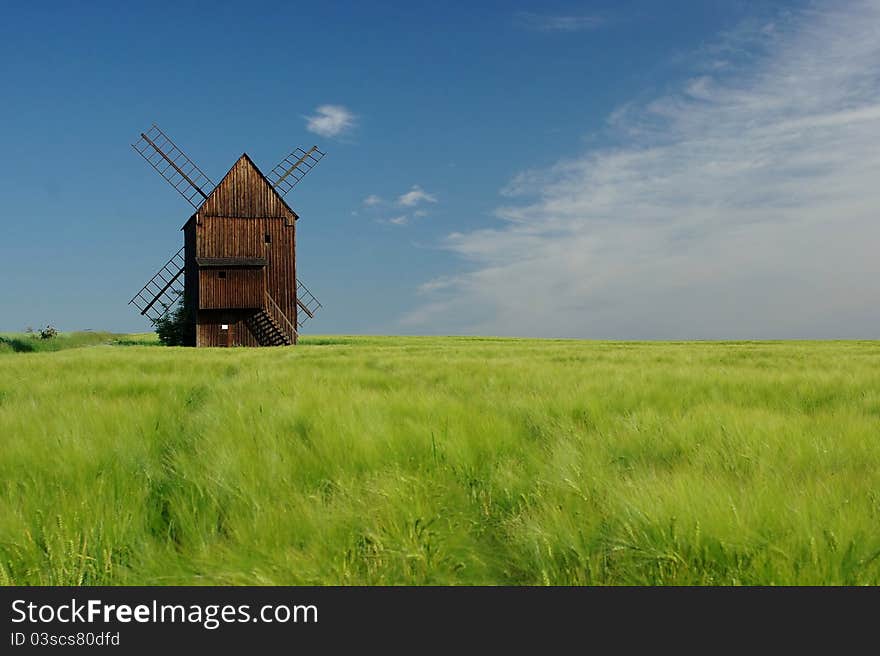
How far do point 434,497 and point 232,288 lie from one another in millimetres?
33140

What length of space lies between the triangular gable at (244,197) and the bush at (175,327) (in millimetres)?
7335

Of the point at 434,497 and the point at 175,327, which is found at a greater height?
the point at 175,327

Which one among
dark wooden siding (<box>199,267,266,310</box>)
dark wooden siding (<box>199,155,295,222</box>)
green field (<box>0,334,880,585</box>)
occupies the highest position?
dark wooden siding (<box>199,155,295,222</box>)

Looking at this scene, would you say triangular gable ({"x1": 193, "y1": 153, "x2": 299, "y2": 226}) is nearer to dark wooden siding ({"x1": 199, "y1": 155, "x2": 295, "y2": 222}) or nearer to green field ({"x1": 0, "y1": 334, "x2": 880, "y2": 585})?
dark wooden siding ({"x1": 199, "y1": 155, "x2": 295, "y2": 222})

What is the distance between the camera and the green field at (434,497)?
2.15m

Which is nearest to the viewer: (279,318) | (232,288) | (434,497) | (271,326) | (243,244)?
(434,497)

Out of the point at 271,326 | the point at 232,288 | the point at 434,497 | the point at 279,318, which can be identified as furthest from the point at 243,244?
the point at 434,497

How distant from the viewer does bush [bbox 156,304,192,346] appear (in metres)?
37.2

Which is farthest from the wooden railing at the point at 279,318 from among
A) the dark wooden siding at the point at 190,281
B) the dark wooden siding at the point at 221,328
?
the dark wooden siding at the point at 190,281

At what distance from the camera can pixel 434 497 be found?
2.86 meters

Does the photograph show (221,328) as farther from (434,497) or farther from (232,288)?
(434,497)

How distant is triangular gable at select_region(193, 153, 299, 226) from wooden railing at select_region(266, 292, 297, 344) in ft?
15.9

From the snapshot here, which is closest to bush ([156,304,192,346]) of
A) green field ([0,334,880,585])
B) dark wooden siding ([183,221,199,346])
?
dark wooden siding ([183,221,199,346])

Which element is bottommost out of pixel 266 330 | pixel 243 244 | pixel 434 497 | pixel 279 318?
pixel 434 497
